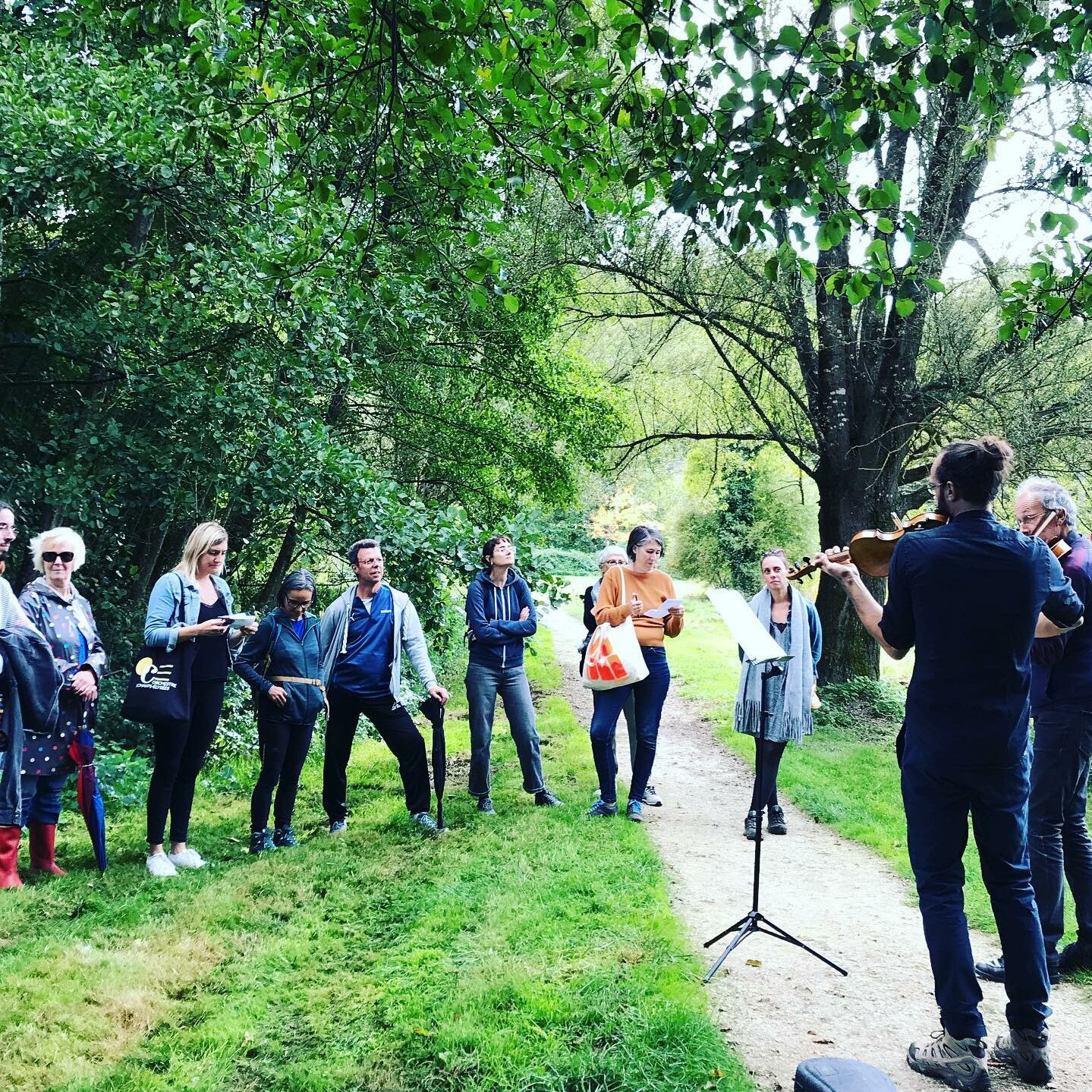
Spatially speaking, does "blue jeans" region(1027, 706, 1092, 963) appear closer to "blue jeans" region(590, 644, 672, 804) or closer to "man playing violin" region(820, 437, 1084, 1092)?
"man playing violin" region(820, 437, 1084, 1092)

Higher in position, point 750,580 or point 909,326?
point 909,326

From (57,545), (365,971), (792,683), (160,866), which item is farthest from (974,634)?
(57,545)

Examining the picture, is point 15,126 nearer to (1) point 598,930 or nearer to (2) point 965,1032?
(1) point 598,930

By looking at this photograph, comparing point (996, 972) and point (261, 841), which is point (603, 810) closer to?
point (261, 841)

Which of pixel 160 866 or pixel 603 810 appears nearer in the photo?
pixel 160 866

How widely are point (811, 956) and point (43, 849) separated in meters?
4.70

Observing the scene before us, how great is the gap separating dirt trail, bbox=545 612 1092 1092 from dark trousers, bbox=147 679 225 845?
3.25 metres

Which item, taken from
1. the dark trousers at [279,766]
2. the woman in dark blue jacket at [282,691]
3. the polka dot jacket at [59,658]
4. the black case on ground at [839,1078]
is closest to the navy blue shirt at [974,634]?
the black case on ground at [839,1078]

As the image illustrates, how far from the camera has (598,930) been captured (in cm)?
479

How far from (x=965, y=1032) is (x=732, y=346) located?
38.1 ft

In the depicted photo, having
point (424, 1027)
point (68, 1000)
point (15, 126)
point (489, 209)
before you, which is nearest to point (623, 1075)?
point (424, 1027)

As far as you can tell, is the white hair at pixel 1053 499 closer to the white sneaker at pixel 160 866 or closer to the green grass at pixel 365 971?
the green grass at pixel 365 971

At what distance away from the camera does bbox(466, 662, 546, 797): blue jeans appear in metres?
7.29

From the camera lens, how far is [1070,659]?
4.30m
